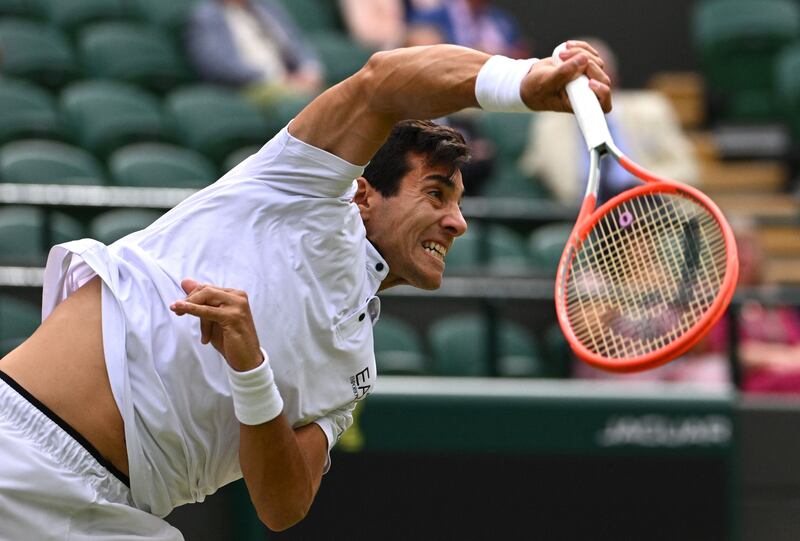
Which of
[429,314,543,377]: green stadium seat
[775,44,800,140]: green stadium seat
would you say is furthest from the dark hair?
[775,44,800,140]: green stadium seat

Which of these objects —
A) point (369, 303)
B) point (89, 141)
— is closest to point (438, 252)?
point (369, 303)

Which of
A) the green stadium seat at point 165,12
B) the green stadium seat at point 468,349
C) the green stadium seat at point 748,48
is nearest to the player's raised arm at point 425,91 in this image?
the green stadium seat at point 468,349

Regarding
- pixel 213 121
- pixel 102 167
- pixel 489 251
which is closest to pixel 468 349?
pixel 489 251

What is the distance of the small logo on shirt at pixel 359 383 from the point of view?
3328mm

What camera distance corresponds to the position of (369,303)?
338cm

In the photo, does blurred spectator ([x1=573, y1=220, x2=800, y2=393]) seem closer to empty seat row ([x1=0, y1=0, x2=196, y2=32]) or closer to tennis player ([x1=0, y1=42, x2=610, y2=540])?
tennis player ([x1=0, y1=42, x2=610, y2=540])

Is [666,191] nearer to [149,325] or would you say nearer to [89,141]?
[149,325]

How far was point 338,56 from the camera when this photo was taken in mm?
9914

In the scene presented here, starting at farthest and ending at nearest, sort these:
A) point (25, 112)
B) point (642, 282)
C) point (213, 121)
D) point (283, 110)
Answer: point (283, 110), point (213, 121), point (25, 112), point (642, 282)

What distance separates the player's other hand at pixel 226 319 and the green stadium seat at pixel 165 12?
21.5 feet

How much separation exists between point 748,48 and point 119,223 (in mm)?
6431

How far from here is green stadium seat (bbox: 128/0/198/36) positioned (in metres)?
9.33

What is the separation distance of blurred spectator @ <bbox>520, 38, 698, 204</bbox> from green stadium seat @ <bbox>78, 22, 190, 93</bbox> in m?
2.22

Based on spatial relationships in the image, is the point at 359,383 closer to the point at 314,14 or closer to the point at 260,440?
the point at 260,440
